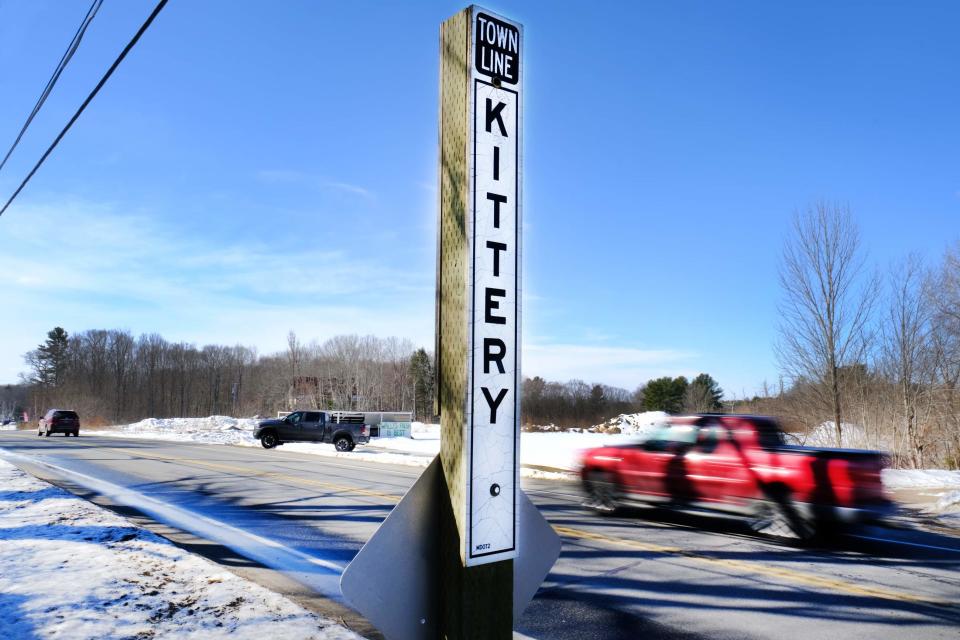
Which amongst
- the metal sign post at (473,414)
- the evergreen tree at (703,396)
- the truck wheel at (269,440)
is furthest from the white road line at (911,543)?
the evergreen tree at (703,396)

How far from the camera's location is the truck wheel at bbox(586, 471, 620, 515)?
11039 mm

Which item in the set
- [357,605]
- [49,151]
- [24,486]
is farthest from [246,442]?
[357,605]

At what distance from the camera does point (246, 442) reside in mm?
33969

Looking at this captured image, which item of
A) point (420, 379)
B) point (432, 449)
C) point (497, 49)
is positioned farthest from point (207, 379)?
point (497, 49)

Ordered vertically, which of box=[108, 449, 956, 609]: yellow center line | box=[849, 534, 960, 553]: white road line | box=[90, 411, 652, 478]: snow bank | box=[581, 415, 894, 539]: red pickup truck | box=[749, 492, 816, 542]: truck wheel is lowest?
box=[90, 411, 652, 478]: snow bank

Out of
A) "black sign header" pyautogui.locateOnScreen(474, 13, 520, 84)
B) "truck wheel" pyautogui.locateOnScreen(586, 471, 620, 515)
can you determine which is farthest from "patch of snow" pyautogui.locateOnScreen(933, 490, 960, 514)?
"black sign header" pyautogui.locateOnScreen(474, 13, 520, 84)

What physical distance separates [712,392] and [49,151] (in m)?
75.8

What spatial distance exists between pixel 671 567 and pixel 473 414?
604 cm

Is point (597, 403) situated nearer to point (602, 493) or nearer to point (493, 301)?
point (602, 493)

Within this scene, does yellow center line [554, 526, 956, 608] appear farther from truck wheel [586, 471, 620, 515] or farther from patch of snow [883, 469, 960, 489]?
patch of snow [883, 469, 960, 489]

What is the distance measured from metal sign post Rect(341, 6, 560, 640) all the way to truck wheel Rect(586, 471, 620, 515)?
9.02 metres

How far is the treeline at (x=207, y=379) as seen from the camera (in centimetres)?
9544

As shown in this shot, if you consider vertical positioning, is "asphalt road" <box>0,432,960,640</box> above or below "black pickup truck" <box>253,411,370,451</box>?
below

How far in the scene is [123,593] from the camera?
18.2ft
